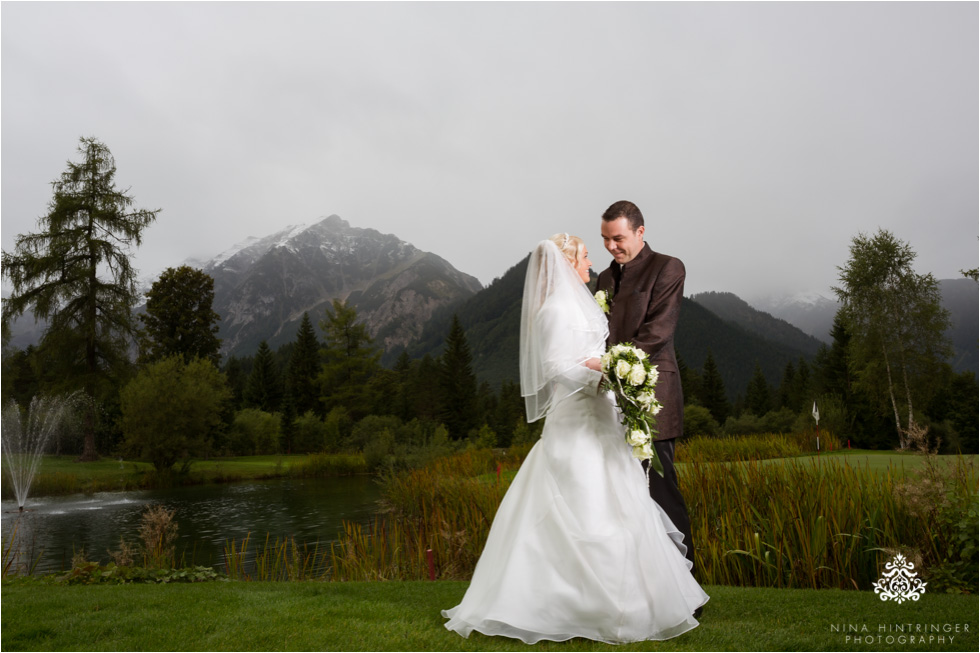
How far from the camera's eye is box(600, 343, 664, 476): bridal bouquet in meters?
3.00

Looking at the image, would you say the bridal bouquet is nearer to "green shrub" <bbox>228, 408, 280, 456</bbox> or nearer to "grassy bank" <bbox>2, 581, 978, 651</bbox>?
"grassy bank" <bbox>2, 581, 978, 651</bbox>

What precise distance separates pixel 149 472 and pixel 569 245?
73.2 ft

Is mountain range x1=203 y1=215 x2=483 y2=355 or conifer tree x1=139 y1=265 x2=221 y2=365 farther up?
mountain range x1=203 y1=215 x2=483 y2=355

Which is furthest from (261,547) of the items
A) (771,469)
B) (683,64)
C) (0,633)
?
(683,64)

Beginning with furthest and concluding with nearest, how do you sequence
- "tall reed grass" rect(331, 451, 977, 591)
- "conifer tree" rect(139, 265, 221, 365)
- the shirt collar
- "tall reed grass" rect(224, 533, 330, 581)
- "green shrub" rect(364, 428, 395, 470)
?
"conifer tree" rect(139, 265, 221, 365) → "green shrub" rect(364, 428, 395, 470) → "tall reed grass" rect(224, 533, 330, 581) → "tall reed grass" rect(331, 451, 977, 591) → the shirt collar

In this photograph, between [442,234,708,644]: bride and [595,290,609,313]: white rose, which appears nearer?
[442,234,708,644]: bride

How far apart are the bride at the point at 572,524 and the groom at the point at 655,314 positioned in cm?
21

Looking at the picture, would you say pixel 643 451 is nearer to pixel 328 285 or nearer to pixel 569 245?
pixel 569 245

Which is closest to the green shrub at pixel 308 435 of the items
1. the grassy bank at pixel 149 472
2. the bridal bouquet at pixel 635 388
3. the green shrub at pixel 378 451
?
the grassy bank at pixel 149 472

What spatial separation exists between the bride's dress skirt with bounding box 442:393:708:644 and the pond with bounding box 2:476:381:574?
5.58m

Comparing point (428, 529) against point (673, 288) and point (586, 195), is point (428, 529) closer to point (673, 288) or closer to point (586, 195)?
point (673, 288)

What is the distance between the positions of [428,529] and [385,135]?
311ft

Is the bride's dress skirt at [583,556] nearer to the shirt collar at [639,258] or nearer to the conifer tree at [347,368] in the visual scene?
the shirt collar at [639,258]

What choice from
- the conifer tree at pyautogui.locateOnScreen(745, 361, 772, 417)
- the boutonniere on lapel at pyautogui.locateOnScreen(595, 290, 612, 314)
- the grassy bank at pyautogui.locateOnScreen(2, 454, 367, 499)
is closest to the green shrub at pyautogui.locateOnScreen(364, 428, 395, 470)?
the grassy bank at pyautogui.locateOnScreen(2, 454, 367, 499)
